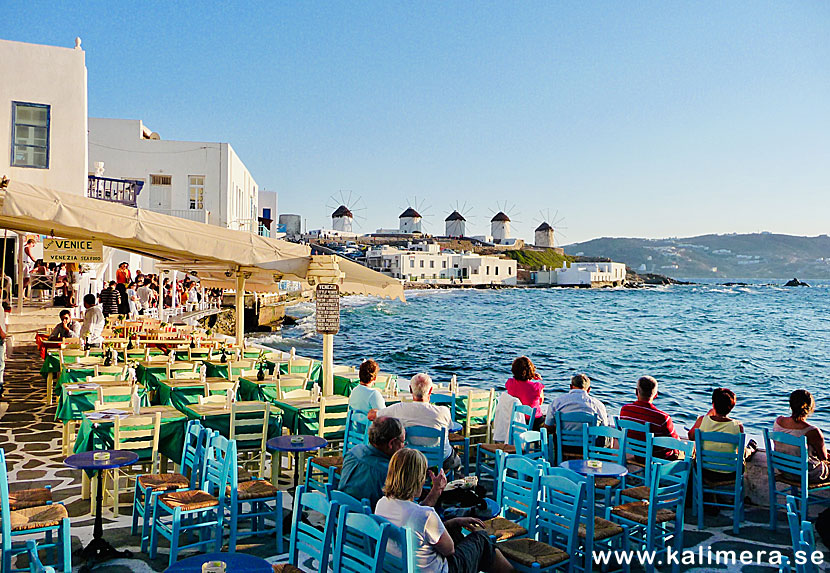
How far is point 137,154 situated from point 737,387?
29.6 metres

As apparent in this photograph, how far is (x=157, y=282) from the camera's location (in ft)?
85.9

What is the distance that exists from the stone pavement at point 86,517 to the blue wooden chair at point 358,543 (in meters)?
1.58

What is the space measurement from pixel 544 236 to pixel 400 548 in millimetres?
193163

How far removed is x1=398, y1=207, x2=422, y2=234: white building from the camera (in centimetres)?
19088

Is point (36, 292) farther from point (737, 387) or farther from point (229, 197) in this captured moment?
point (737, 387)

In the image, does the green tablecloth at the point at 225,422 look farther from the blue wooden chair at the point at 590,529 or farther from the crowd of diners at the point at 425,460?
the blue wooden chair at the point at 590,529

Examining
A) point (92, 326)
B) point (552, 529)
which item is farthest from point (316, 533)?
point (92, 326)

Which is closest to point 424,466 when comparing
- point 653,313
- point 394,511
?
point 394,511

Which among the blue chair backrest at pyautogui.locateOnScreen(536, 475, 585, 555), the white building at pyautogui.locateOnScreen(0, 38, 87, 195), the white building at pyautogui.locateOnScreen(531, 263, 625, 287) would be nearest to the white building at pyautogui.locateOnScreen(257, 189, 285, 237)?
the white building at pyautogui.locateOnScreen(0, 38, 87, 195)

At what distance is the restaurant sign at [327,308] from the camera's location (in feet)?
28.4

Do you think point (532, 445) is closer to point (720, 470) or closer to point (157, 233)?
point (720, 470)

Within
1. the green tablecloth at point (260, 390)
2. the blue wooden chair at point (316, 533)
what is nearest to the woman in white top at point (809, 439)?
the blue wooden chair at point (316, 533)

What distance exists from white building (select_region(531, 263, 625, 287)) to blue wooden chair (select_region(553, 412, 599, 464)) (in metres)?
151

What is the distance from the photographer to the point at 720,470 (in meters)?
6.47
